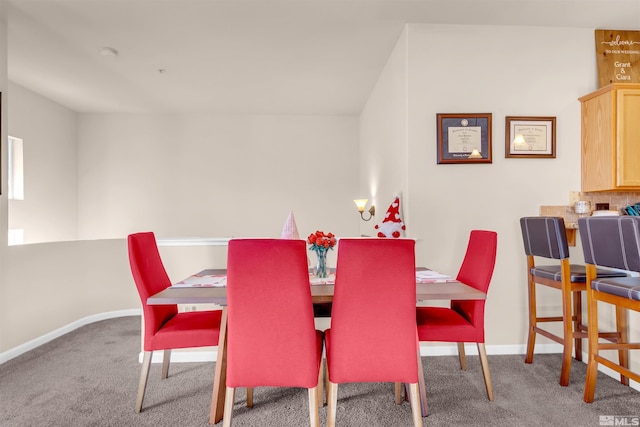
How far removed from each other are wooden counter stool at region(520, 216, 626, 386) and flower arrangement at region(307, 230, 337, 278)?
1402 millimetres

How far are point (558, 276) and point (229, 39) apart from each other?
299cm

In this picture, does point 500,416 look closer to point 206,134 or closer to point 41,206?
point 206,134

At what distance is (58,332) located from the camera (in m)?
3.41

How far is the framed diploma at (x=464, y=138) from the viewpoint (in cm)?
275

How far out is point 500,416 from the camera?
6.15 feet

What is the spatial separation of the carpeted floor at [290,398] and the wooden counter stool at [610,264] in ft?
Result: 0.80

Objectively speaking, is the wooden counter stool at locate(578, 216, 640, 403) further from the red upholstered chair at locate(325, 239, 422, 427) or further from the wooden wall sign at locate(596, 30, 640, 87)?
the wooden wall sign at locate(596, 30, 640, 87)

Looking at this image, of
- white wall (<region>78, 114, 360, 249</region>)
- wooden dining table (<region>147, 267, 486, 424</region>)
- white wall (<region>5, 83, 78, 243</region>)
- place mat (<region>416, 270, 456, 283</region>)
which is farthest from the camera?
white wall (<region>78, 114, 360, 249</region>)

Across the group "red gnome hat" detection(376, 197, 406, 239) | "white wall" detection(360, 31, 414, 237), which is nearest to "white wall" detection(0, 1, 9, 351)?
"red gnome hat" detection(376, 197, 406, 239)

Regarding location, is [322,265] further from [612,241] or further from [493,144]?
[493,144]

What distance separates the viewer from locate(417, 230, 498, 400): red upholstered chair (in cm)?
197

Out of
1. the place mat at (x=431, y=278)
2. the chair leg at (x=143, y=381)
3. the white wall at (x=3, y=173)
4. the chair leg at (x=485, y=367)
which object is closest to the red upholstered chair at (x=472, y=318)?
the chair leg at (x=485, y=367)

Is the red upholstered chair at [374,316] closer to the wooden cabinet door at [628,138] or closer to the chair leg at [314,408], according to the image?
the chair leg at [314,408]

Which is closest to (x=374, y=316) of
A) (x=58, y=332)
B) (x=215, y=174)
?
(x=58, y=332)
